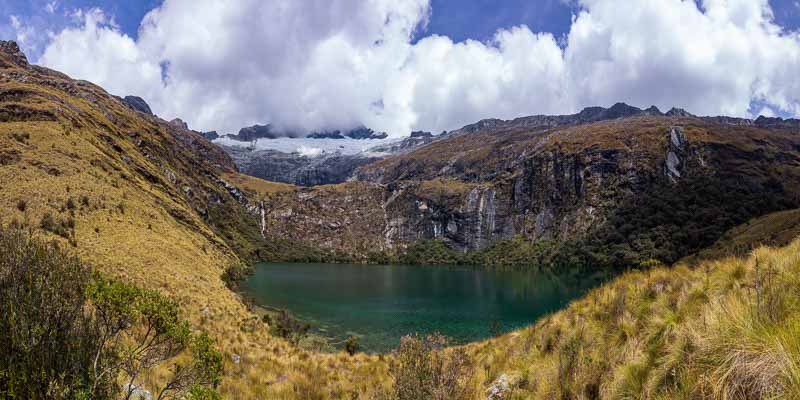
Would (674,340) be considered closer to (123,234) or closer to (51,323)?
(51,323)

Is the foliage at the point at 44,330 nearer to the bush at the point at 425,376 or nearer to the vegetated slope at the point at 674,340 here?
the bush at the point at 425,376

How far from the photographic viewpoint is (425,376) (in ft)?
22.1

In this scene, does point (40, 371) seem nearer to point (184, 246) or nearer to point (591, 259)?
point (184, 246)

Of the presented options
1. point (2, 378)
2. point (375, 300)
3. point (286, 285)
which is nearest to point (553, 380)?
point (2, 378)

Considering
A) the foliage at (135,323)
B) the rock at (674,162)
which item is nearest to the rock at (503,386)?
the foliage at (135,323)

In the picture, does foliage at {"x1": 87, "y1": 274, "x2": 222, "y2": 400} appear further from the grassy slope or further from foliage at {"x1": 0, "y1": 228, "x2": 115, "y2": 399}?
the grassy slope

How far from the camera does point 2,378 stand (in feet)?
14.1

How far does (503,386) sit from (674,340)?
319 centimetres

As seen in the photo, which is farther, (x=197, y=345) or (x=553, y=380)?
(x=197, y=345)

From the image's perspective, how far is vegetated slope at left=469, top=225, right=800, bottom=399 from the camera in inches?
124

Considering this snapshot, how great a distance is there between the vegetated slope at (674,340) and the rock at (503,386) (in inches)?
1.2

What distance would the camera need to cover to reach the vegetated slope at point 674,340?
3.14 m

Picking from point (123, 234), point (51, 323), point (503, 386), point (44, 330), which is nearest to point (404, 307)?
point (123, 234)

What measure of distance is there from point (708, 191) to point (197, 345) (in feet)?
678
